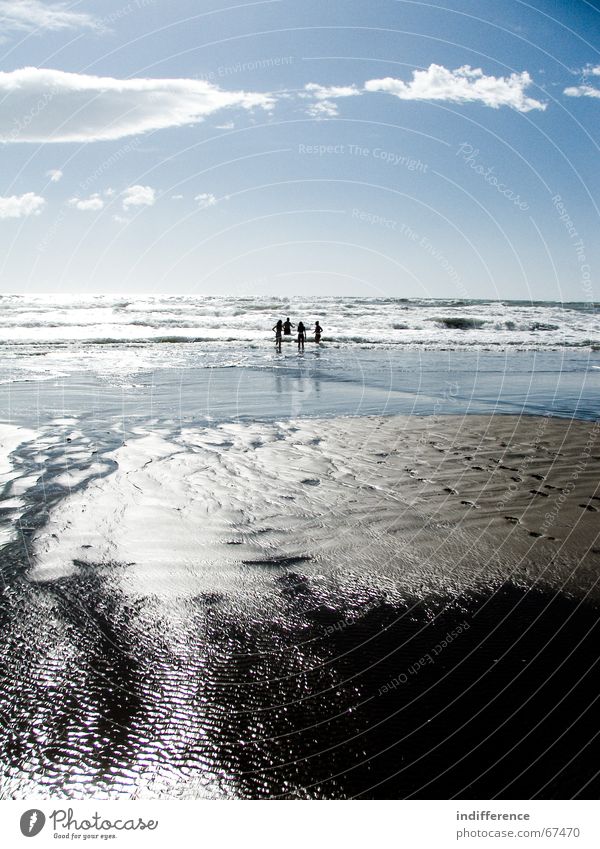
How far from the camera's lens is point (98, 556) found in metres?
5.58

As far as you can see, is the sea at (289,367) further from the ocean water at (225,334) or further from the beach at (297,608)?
the beach at (297,608)

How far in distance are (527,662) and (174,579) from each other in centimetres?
293

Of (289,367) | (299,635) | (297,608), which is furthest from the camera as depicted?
(289,367)

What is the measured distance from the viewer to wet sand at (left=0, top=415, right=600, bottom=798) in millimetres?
3188

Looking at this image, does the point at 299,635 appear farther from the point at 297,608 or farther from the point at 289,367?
the point at 289,367

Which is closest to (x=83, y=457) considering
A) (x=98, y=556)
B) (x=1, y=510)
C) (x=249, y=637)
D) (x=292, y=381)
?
(x=1, y=510)

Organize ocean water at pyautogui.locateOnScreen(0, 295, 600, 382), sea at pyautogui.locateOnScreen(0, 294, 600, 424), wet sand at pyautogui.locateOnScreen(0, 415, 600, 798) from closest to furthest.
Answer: wet sand at pyautogui.locateOnScreen(0, 415, 600, 798) → sea at pyautogui.locateOnScreen(0, 294, 600, 424) → ocean water at pyautogui.locateOnScreen(0, 295, 600, 382)

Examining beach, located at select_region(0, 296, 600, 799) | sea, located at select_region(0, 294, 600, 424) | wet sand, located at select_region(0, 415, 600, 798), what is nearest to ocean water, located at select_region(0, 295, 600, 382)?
sea, located at select_region(0, 294, 600, 424)

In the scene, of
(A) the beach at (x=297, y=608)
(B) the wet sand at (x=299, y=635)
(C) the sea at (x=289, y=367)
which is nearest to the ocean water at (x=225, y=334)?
(C) the sea at (x=289, y=367)

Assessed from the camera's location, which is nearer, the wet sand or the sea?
the wet sand

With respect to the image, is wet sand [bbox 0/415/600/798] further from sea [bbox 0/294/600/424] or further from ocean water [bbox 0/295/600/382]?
ocean water [bbox 0/295/600/382]

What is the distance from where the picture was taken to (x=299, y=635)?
4.40 meters

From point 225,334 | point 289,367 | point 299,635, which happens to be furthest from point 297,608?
point 225,334

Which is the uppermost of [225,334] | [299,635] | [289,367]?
[225,334]
